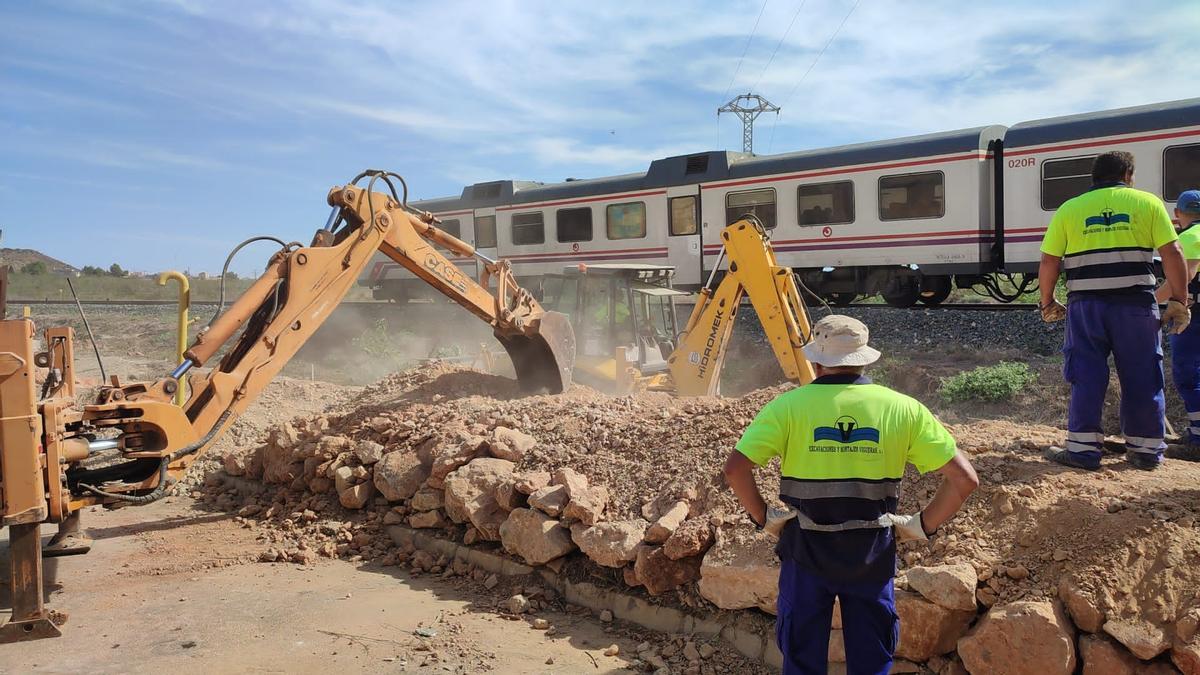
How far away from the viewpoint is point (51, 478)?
15.5 ft

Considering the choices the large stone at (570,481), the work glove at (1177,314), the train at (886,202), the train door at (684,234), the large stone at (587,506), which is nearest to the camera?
the work glove at (1177,314)

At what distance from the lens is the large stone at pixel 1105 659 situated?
3.47 meters

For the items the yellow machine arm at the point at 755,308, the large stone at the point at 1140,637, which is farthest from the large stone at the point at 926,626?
the yellow machine arm at the point at 755,308

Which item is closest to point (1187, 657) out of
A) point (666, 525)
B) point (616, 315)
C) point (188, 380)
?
point (666, 525)

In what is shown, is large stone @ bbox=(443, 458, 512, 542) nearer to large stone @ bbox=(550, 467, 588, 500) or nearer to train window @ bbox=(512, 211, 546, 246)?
large stone @ bbox=(550, 467, 588, 500)

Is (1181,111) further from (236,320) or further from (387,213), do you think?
(236,320)

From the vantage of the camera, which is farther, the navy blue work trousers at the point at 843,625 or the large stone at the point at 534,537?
the large stone at the point at 534,537

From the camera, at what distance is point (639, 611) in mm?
4941

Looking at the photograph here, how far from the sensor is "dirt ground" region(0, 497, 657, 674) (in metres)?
4.46

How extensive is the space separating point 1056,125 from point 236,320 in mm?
11876

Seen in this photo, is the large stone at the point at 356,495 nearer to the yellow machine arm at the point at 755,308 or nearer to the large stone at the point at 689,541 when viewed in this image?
the large stone at the point at 689,541

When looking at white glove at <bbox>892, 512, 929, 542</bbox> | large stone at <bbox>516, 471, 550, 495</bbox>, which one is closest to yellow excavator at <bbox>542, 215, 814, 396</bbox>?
large stone at <bbox>516, 471, 550, 495</bbox>

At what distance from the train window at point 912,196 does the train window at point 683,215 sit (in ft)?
12.7

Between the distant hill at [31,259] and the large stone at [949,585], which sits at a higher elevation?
the distant hill at [31,259]
